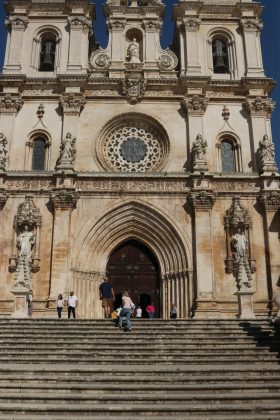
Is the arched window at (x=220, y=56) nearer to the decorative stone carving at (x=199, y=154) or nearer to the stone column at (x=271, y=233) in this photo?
the decorative stone carving at (x=199, y=154)

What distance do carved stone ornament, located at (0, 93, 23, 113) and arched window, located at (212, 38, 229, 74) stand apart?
10346 mm

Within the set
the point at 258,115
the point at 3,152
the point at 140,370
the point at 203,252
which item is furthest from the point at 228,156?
the point at 140,370

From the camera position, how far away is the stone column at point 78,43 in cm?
2500

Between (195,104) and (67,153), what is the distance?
21.9ft

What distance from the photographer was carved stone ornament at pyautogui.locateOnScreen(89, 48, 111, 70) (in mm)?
25750

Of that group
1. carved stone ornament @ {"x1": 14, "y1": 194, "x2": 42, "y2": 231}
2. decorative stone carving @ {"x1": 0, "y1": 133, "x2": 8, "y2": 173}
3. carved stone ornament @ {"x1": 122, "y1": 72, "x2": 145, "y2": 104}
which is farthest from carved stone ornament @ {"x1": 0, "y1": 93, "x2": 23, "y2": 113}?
carved stone ornament @ {"x1": 122, "y1": 72, "x2": 145, "y2": 104}

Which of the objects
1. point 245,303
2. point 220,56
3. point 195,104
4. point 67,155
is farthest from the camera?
point 220,56

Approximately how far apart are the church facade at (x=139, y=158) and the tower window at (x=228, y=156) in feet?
0.17

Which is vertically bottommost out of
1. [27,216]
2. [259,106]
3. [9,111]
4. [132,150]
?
[27,216]

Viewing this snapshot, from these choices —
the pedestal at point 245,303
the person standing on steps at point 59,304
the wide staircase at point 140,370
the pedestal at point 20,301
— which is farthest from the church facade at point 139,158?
the wide staircase at point 140,370

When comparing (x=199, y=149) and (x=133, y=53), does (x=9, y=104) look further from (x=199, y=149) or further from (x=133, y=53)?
(x=199, y=149)

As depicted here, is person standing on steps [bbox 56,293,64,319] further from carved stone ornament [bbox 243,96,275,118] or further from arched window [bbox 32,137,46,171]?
carved stone ornament [bbox 243,96,275,118]

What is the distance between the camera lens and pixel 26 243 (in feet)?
65.0

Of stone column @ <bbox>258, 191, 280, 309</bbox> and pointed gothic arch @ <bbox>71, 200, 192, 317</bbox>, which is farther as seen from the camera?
pointed gothic arch @ <bbox>71, 200, 192, 317</bbox>
